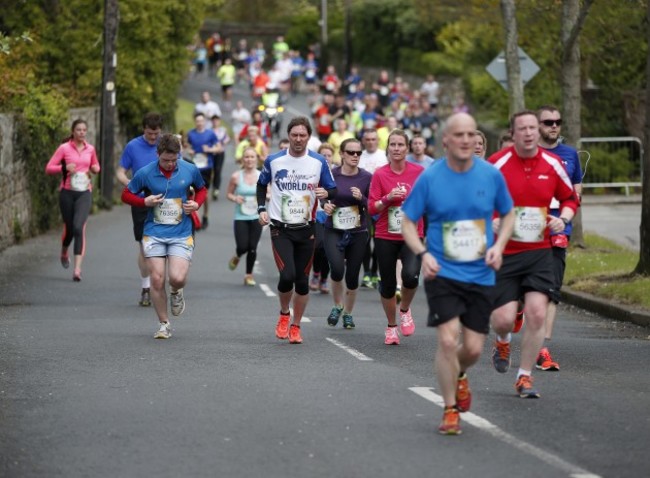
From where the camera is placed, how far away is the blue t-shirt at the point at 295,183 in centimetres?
1355

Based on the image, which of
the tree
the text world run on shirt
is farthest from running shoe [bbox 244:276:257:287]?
the text world run on shirt

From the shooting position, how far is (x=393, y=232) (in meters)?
13.9

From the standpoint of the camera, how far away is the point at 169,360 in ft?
41.0

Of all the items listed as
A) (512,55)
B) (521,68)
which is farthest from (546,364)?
(521,68)

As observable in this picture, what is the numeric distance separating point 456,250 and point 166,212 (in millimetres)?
5223

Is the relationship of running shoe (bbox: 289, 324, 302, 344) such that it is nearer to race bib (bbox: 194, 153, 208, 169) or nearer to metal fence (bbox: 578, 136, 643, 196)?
race bib (bbox: 194, 153, 208, 169)

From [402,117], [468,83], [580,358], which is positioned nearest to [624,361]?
[580,358]

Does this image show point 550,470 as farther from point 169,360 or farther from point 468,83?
point 468,83

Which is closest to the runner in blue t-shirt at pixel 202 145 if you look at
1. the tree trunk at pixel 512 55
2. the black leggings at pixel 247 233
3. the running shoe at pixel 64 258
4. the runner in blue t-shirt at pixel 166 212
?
the tree trunk at pixel 512 55

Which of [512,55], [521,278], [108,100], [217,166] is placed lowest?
[217,166]

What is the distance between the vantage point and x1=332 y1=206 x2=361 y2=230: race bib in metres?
14.9

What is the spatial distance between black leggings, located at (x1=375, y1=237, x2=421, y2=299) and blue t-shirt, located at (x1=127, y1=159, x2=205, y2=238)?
5.84ft

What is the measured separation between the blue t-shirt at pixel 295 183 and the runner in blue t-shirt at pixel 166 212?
2.45 ft

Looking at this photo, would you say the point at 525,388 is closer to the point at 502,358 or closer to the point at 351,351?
the point at 502,358
